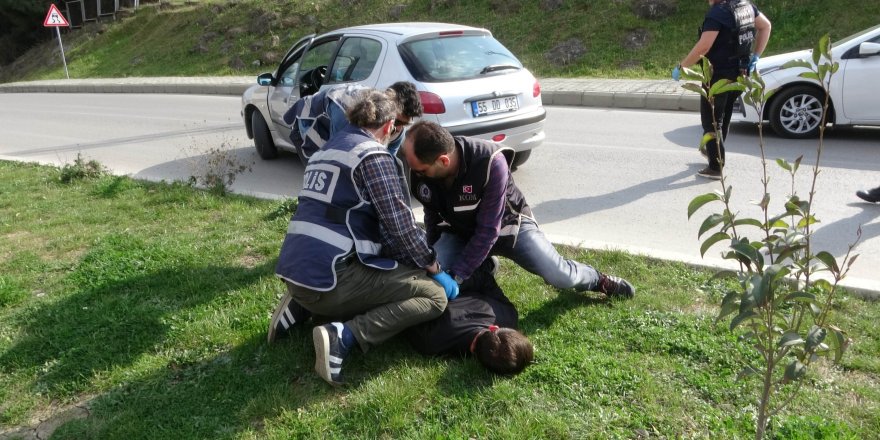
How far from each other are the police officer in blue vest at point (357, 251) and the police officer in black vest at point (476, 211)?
9.5 inches

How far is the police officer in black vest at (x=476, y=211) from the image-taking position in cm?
367

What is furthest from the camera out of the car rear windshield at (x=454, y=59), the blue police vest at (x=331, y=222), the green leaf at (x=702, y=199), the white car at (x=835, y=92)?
the white car at (x=835, y=92)

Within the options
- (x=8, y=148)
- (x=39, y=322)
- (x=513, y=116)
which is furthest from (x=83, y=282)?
(x=8, y=148)

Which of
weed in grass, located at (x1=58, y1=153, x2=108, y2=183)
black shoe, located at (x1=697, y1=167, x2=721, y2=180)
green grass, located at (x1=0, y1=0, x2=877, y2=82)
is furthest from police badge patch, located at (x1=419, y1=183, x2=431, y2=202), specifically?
green grass, located at (x1=0, y1=0, x2=877, y2=82)

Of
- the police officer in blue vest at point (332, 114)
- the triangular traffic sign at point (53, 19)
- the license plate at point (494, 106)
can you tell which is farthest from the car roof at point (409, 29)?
the triangular traffic sign at point (53, 19)

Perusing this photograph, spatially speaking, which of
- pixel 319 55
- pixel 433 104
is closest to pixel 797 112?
pixel 433 104

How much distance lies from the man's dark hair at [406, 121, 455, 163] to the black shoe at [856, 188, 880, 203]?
4140 millimetres

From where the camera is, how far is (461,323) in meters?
3.61

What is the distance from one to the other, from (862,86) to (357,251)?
7.07 metres

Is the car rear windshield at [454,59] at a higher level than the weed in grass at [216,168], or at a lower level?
higher

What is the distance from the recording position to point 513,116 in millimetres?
6930

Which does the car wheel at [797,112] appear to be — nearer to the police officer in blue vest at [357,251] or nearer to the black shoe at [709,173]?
the black shoe at [709,173]

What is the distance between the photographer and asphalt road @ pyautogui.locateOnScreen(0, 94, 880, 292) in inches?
218

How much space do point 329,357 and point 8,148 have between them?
36.8 ft
